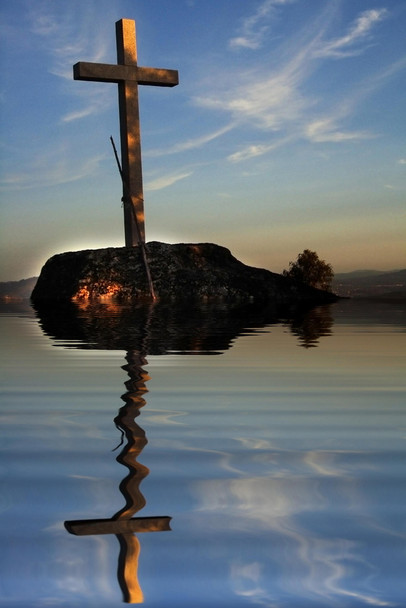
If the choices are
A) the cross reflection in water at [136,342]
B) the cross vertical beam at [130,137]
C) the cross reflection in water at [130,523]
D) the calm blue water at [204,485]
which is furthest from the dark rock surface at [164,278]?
the cross reflection in water at [130,523]

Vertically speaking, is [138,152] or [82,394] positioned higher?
[138,152]

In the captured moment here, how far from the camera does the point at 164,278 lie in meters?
10.7

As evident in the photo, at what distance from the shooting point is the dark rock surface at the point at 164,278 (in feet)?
34.9

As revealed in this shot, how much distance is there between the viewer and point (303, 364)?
3.27 m

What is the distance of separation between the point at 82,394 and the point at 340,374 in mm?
987

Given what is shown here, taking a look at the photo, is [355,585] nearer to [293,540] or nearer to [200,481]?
[293,540]

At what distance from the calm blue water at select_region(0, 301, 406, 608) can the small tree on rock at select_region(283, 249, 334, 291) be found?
9.63 meters

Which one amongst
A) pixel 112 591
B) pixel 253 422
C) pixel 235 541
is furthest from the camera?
pixel 253 422

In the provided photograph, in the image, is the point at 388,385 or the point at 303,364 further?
the point at 303,364

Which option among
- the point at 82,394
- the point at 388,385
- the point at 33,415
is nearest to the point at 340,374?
the point at 388,385

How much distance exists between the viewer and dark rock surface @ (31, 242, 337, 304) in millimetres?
10633

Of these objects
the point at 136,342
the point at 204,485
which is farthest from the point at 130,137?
the point at 204,485

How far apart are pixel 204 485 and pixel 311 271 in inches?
456

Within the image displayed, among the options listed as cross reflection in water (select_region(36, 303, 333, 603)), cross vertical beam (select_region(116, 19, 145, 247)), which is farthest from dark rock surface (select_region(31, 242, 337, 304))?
cross reflection in water (select_region(36, 303, 333, 603))
